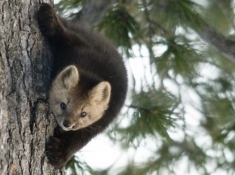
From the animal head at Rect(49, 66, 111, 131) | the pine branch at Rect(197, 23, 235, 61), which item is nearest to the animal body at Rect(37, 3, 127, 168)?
the animal head at Rect(49, 66, 111, 131)

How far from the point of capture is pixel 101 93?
4.46 metres

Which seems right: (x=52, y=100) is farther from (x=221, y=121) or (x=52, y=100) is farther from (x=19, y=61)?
(x=221, y=121)

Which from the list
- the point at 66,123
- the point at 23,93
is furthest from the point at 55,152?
the point at 23,93

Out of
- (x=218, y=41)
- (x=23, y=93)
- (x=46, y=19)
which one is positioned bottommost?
(x=218, y=41)

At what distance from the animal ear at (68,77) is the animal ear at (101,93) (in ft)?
0.49

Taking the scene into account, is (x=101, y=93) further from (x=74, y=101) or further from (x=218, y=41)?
(x=218, y=41)

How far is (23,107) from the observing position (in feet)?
12.4

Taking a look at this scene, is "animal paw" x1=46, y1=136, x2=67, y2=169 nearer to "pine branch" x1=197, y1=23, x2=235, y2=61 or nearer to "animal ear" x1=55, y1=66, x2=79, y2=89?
"animal ear" x1=55, y1=66, x2=79, y2=89

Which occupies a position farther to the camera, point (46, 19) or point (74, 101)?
point (74, 101)

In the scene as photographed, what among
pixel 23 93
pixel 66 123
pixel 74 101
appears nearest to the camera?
pixel 23 93

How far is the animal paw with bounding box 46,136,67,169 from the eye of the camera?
397 cm

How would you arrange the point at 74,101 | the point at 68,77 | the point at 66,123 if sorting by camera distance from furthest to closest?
the point at 74,101, the point at 68,77, the point at 66,123

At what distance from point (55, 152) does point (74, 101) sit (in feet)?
1.80

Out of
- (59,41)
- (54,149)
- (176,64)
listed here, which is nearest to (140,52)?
(176,64)
